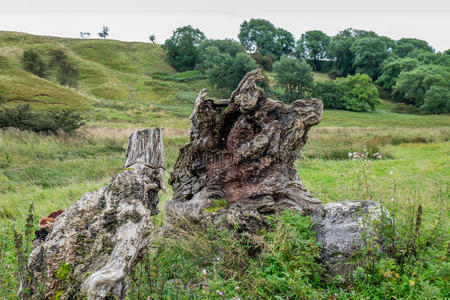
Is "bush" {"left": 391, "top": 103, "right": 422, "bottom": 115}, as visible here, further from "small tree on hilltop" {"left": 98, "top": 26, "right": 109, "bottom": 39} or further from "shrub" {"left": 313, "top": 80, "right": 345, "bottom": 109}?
"small tree on hilltop" {"left": 98, "top": 26, "right": 109, "bottom": 39}

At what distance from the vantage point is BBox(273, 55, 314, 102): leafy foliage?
60719mm

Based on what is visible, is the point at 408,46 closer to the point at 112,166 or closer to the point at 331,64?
the point at 331,64

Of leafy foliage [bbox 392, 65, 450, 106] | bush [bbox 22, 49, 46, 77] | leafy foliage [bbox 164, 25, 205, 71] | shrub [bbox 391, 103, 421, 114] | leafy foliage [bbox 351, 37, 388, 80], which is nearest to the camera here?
bush [bbox 22, 49, 46, 77]

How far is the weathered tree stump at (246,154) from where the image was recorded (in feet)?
15.9

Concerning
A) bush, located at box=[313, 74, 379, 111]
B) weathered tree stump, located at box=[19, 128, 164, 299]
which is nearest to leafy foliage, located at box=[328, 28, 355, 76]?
bush, located at box=[313, 74, 379, 111]

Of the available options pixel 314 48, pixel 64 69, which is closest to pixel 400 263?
pixel 64 69

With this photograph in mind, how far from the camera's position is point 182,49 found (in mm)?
95688

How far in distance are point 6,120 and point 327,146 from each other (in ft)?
66.7

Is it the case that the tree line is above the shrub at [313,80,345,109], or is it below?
above

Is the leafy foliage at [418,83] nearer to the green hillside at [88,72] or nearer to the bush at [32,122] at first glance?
the green hillside at [88,72]

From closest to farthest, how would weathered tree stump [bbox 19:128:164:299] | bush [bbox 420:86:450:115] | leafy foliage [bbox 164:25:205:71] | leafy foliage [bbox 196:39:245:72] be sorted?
weathered tree stump [bbox 19:128:164:299] → bush [bbox 420:86:450:115] → leafy foliage [bbox 196:39:245:72] → leafy foliage [bbox 164:25:205:71]

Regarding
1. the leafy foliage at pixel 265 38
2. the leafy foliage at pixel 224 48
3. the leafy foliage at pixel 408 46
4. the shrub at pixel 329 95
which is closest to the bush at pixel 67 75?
the leafy foliage at pixel 224 48

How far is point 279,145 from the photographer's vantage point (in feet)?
16.2

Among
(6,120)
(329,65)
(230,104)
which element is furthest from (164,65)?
(230,104)
